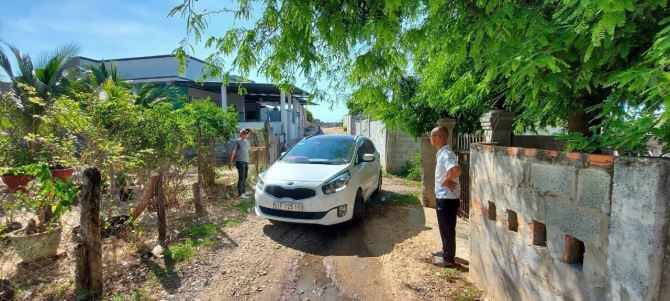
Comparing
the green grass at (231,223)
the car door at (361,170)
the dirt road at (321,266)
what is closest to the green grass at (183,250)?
the dirt road at (321,266)

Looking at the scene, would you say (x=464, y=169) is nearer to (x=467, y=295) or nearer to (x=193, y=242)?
(x=467, y=295)

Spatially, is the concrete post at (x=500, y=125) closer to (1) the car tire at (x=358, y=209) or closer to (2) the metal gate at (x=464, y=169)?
(2) the metal gate at (x=464, y=169)

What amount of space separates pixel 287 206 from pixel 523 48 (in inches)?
145

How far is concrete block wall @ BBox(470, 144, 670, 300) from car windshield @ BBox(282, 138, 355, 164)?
2.79 metres

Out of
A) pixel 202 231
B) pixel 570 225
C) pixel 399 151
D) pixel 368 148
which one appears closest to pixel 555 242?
pixel 570 225

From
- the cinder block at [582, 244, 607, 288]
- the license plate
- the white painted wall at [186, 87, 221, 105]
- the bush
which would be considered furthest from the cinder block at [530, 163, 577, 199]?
the white painted wall at [186, 87, 221, 105]

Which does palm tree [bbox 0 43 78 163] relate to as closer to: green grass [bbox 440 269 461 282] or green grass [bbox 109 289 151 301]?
green grass [bbox 109 289 151 301]

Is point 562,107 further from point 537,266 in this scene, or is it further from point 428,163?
point 428,163

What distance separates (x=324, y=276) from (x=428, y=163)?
393 cm

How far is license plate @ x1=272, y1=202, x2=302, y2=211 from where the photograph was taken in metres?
4.83

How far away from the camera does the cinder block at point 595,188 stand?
1707 millimetres

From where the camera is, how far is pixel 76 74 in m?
11.0

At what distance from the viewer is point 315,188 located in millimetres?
4824

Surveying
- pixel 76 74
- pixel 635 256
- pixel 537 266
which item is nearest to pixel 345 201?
pixel 537 266
